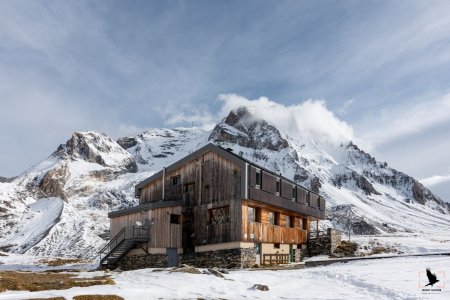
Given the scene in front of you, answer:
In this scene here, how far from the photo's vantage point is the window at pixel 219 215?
119 ft

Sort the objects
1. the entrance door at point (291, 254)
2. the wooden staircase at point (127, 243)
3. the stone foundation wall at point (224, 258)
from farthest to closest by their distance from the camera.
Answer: the entrance door at point (291, 254) < the wooden staircase at point (127, 243) < the stone foundation wall at point (224, 258)

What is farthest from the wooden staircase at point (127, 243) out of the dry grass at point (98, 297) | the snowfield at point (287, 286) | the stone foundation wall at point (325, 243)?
the dry grass at point (98, 297)

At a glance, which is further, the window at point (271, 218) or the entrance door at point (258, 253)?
the window at point (271, 218)

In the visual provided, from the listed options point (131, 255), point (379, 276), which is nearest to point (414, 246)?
point (379, 276)

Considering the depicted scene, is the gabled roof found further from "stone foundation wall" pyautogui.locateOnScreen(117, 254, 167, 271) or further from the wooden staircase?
"stone foundation wall" pyautogui.locateOnScreen(117, 254, 167, 271)

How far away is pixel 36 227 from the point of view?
3812 inches

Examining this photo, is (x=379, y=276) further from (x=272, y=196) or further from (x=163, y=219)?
(x=163, y=219)

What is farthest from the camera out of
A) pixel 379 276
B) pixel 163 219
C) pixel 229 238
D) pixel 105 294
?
pixel 163 219

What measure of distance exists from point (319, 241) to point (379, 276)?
2281 cm

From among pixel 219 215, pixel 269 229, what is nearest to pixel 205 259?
pixel 219 215

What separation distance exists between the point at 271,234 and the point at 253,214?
314 centimetres

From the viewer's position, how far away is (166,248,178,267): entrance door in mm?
37375

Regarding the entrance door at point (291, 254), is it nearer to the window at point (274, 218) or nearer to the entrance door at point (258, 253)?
the window at point (274, 218)

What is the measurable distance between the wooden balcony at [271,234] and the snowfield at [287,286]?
9905 millimetres
